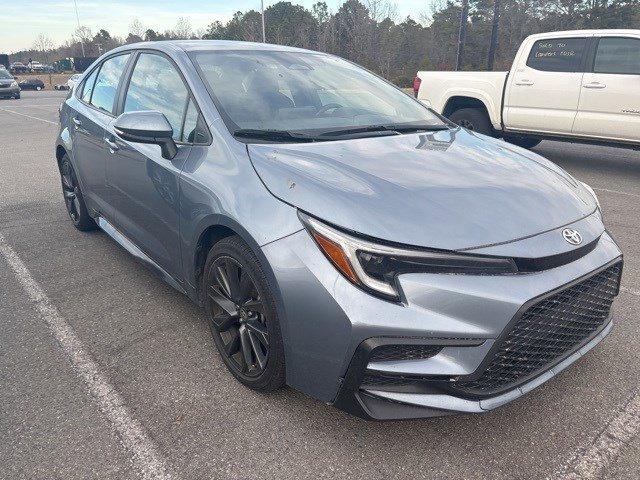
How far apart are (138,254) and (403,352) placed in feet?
6.94

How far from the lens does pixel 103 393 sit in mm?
A: 2445

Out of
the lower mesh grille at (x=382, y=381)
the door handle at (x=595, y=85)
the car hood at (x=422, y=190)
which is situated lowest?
the lower mesh grille at (x=382, y=381)

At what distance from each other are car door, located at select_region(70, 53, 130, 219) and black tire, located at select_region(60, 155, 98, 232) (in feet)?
0.80

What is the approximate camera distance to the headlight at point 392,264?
72.8 inches

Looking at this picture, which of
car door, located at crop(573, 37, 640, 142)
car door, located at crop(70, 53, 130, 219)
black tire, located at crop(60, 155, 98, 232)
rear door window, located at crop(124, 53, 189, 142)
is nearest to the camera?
rear door window, located at crop(124, 53, 189, 142)

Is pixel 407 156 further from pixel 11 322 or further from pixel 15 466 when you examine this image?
pixel 11 322

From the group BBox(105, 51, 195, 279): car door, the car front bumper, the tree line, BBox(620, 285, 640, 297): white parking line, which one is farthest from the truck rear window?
the tree line

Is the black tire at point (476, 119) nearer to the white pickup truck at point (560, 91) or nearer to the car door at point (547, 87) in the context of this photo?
the white pickup truck at point (560, 91)

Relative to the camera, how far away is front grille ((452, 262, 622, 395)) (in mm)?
1870

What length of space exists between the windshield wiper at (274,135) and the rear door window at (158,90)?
0.46 meters

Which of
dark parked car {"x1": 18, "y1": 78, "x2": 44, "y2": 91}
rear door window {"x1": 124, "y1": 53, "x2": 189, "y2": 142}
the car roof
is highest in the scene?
the car roof

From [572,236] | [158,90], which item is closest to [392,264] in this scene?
[572,236]

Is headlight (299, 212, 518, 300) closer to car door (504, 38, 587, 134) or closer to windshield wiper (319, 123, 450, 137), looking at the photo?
windshield wiper (319, 123, 450, 137)

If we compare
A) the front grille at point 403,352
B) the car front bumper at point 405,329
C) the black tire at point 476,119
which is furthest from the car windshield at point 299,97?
the black tire at point 476,119
